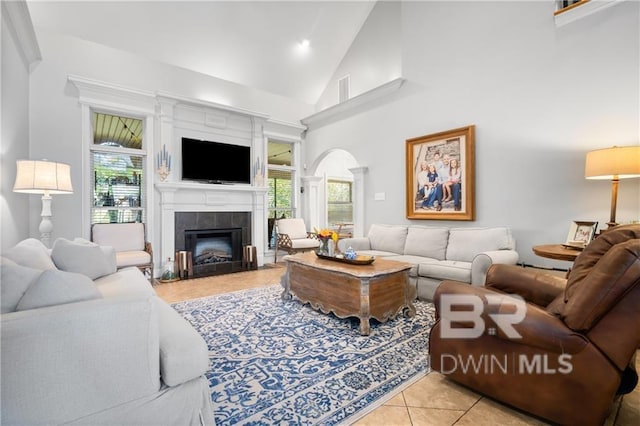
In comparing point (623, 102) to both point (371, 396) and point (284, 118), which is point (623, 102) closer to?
point (371, 396)

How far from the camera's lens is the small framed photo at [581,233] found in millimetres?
2762

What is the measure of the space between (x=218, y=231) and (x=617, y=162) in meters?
5.33

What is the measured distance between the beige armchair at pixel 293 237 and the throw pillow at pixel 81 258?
125 inches

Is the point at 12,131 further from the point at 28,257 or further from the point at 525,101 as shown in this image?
the point at 525,101

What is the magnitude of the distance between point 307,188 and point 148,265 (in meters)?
3.59

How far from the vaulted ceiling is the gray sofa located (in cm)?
448

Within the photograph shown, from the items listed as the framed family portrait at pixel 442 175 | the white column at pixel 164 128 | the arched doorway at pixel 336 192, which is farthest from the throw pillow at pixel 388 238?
the white column at pixel 164 128

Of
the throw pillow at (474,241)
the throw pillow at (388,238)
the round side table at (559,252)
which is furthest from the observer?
the throw pillow at (388,238)

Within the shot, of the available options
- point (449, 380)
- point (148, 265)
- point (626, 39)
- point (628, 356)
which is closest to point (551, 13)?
point (626, 39)

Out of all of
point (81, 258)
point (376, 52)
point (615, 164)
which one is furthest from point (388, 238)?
point (81, 258)

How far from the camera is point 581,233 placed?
2.86 meters

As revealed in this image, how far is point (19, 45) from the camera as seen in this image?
3.38 m

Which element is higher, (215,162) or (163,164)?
(215,162)

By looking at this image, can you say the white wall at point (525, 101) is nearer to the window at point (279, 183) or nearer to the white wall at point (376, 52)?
the white wall at point (376, 52)
